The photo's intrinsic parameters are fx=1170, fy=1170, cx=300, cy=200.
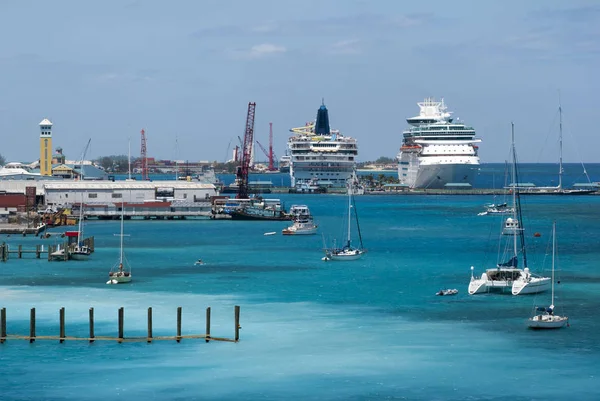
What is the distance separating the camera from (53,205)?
127 m

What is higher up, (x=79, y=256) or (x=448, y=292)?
(x=79, y=256)

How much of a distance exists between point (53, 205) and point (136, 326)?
81.3 meters

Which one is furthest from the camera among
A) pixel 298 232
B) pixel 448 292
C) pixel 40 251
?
pixel 298 232

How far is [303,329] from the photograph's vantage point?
4750 centimetres

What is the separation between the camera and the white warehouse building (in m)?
129

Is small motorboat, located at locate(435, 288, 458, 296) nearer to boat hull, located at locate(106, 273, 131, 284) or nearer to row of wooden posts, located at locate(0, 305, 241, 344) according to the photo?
row of wooden posts, located at locate(0, 305, 241, 344)

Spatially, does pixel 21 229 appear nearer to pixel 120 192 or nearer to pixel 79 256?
pixel 120 192

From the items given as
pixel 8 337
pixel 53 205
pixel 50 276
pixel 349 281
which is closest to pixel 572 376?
pixel 8 337

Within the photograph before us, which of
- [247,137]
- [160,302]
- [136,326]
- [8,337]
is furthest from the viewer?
[247,137]

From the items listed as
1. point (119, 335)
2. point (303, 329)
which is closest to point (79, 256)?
point (303, 329)

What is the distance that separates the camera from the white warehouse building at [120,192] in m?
129

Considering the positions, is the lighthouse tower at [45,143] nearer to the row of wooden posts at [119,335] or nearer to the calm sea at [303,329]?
the calm sea at [303,329]

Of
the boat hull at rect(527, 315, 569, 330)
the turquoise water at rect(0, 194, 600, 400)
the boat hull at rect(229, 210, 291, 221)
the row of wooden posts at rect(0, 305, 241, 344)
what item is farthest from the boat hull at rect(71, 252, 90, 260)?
the boat hull at rect(229, 210, 291, 221)

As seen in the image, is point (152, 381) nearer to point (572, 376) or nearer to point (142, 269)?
point (572, 376)
